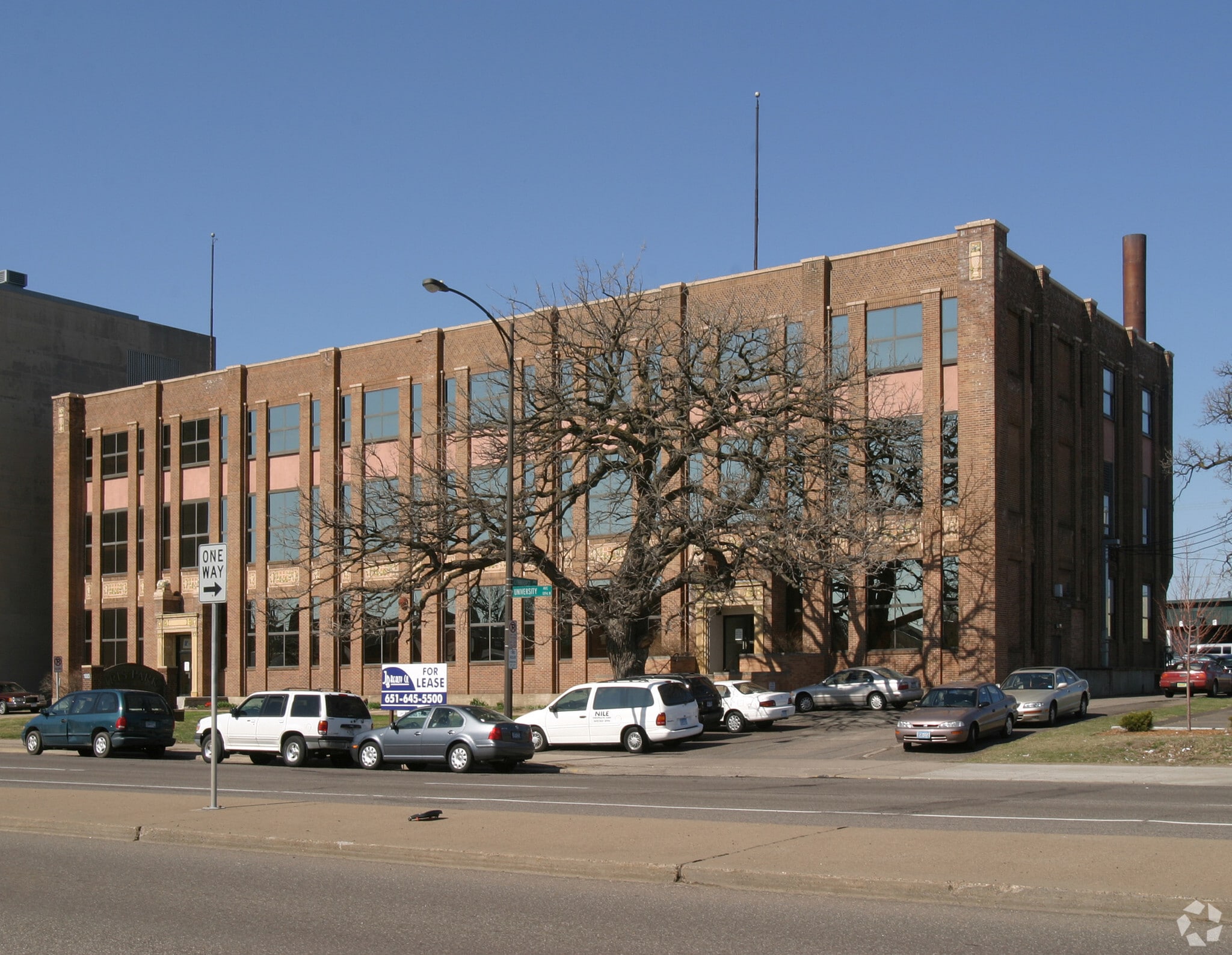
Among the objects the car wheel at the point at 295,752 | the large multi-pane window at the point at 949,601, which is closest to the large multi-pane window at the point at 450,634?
the large multi-pane window at the point at 949,601

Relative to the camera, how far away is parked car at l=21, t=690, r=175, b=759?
3034 cm

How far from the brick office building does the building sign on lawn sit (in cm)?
568

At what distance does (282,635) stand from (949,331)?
3093 cm

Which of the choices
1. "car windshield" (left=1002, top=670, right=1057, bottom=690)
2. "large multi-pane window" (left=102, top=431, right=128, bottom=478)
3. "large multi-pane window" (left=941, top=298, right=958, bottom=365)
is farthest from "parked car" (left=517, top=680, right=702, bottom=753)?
"large multi-pane window" (left=102, top=431, right=128, bottom=478)

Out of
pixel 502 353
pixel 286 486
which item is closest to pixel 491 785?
pixel 502 353

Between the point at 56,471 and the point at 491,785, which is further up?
the point at 56,471

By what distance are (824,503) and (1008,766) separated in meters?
11.3

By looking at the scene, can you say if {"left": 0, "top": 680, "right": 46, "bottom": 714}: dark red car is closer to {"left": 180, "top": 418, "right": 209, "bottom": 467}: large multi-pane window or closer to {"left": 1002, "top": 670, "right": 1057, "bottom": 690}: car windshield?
{"left": 180, "top": 418, "right": 209, "bottom": 467}: large multi-pane window

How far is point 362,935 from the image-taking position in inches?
344

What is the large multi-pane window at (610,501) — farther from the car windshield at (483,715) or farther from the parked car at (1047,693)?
the parked car at (1047,693)

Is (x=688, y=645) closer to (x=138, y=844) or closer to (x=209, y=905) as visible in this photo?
(x=138, y=844)

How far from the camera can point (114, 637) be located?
5981cm

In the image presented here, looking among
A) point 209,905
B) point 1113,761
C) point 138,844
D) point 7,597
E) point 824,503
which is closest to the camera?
point 209,905

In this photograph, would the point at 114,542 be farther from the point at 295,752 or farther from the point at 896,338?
the point at 896,338
